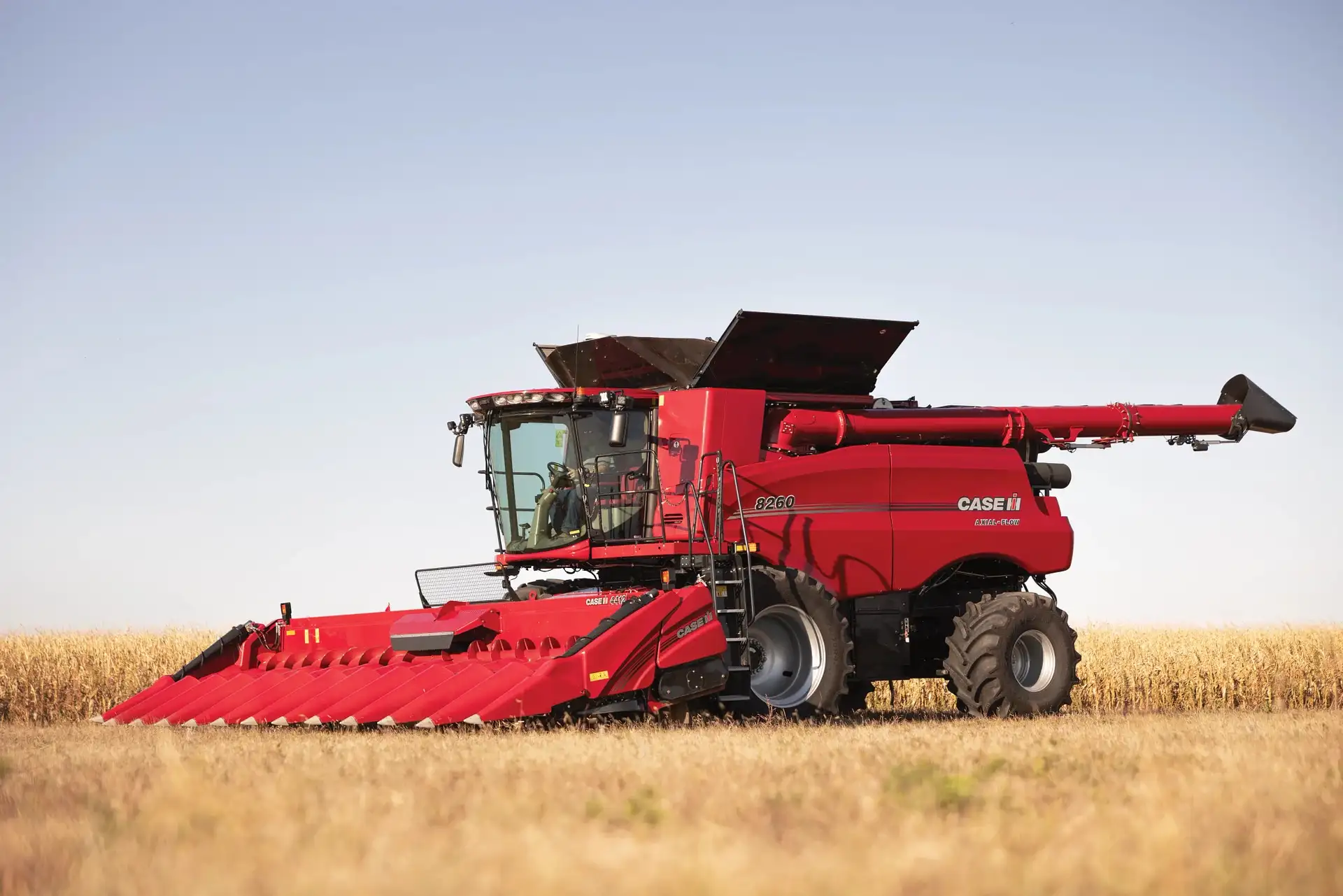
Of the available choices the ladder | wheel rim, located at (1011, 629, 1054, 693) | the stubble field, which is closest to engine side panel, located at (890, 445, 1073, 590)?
wheel rim, located at (1011, 629, 1054, 693)

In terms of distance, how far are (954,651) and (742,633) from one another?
2.49m

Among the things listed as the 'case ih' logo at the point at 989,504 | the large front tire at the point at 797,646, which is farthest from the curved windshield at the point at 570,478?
the 'case ih' logo at the point at 989,504

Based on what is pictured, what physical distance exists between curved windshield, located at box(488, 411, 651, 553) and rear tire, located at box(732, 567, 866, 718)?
1.19m

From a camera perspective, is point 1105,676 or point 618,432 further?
point 1105,676

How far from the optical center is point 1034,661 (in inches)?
479

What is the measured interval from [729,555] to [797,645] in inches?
37.2

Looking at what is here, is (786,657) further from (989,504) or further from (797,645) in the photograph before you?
(989,504)

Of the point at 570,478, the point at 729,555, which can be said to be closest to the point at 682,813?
the point at 729,555

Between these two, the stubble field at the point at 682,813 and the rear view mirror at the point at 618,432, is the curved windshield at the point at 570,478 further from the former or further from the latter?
the stubble field at the point at 682,813

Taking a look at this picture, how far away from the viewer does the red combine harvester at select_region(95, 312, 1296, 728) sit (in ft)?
31.8

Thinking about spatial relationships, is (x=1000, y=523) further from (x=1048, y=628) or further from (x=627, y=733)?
(x=627, y=733)

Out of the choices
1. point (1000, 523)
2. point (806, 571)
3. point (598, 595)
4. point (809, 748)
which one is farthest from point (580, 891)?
point (1000, 523)

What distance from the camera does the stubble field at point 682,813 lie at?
3947 millimetres

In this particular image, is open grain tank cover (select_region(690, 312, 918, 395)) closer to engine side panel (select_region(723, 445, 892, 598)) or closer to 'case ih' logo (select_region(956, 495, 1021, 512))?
engine side panel (select_region(723, 445, 892, 598))
